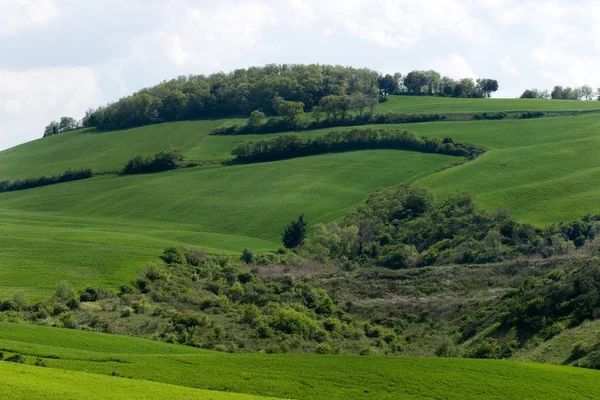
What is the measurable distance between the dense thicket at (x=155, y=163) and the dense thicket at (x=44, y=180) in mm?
8939

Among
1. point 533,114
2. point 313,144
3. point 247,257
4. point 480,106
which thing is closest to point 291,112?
point 313,144

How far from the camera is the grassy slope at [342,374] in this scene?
Result: 33875 millimetres

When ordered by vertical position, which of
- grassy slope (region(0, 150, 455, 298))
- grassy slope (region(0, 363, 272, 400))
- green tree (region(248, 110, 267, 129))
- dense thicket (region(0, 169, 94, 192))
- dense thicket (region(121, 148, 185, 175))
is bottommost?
grassy slope (region(0, 363, 272, 400))

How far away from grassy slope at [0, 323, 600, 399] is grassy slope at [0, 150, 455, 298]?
3858 cm

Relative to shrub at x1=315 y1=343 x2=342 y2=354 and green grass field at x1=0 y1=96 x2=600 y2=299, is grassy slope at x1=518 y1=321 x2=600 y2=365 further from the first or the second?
green grass field at x1=0 y1=96 x2=600 y2=299

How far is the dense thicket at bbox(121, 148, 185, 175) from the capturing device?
497ft

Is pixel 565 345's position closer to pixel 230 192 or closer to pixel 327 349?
pixel 327 349

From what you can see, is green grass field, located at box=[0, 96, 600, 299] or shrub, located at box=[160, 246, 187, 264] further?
shrub, located at box=[160, 246, 187, 264]

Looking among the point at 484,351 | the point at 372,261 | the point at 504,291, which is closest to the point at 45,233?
the point at 372,261

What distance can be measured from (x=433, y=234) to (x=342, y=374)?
6086 cm

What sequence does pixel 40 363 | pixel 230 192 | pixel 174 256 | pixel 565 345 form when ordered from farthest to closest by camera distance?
1. pixel 230 192
2. pixel 174 256
3. pixel 565 345
4. pixel 40 363

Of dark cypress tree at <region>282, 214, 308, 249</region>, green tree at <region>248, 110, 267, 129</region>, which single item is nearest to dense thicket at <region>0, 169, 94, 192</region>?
green tree at <region>248, 110, 267, 129</region>

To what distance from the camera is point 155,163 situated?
15212 cm

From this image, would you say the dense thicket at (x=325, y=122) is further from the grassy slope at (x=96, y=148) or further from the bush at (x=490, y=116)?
the grassy slope at (x=96, y=148)
